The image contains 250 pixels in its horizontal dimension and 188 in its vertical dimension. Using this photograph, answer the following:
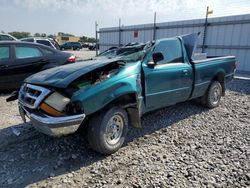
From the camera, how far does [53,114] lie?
9.29 ft

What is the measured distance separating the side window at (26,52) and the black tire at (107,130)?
4189 millimetres

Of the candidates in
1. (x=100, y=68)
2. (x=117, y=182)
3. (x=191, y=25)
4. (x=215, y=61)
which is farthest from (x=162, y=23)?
(x=117, y=182)

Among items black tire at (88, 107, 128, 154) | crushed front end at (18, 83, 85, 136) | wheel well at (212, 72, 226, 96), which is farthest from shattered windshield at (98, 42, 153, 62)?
wheel well at (212, 72, 226, 96)

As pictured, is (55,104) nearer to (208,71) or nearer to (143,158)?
(143,158)

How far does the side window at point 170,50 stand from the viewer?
428 centimetres

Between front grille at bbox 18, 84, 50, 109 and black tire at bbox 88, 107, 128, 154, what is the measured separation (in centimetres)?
73

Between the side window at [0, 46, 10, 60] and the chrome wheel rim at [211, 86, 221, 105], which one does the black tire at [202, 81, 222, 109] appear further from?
Answer: the side window at [0, 46, 10, 60]

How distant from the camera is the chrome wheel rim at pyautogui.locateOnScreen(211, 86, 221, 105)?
5.67 metres

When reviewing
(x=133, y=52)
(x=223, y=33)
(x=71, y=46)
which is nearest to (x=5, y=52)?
(x=133, y=52)

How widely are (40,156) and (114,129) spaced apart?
1157 mm

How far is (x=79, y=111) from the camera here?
286cm

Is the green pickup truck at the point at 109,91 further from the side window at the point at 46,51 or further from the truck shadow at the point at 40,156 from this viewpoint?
the side window at the point at 46,51

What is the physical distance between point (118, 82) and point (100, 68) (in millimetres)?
345

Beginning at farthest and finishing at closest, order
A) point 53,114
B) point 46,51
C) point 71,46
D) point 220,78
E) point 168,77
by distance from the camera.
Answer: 1. point 71,46
2. point 46,51
3. point 220,78
4. point 168,77
5. point 53,114
